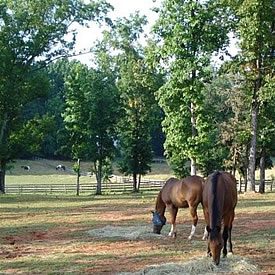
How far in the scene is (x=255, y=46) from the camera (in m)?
29.8

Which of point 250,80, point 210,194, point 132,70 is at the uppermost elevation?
point 132,70

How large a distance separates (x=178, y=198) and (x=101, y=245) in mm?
2488

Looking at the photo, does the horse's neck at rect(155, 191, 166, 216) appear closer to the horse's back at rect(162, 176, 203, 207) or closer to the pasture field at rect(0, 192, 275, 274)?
the horse's back at rect(162, 176, 203, 207)

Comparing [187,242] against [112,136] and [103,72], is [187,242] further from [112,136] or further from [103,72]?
[103,72]

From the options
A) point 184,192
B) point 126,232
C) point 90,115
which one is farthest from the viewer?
point 90,115

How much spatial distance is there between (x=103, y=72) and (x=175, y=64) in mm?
15577

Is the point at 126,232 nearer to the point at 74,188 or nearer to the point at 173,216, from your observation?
the point at 173,216

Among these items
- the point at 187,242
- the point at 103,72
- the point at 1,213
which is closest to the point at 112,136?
the point at 103,72

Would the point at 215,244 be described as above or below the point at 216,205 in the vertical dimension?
below

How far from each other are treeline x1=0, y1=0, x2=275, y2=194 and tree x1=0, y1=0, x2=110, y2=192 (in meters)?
0.07

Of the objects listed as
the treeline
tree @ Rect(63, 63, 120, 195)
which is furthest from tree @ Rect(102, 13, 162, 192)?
tree @ Rect(63, 63, 120, 195)

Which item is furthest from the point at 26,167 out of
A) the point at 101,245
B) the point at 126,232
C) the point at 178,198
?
the point at 101,245

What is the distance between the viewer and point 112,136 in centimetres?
4238

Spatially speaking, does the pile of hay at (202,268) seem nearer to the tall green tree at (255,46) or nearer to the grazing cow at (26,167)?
the tall green tree at (255,46)
